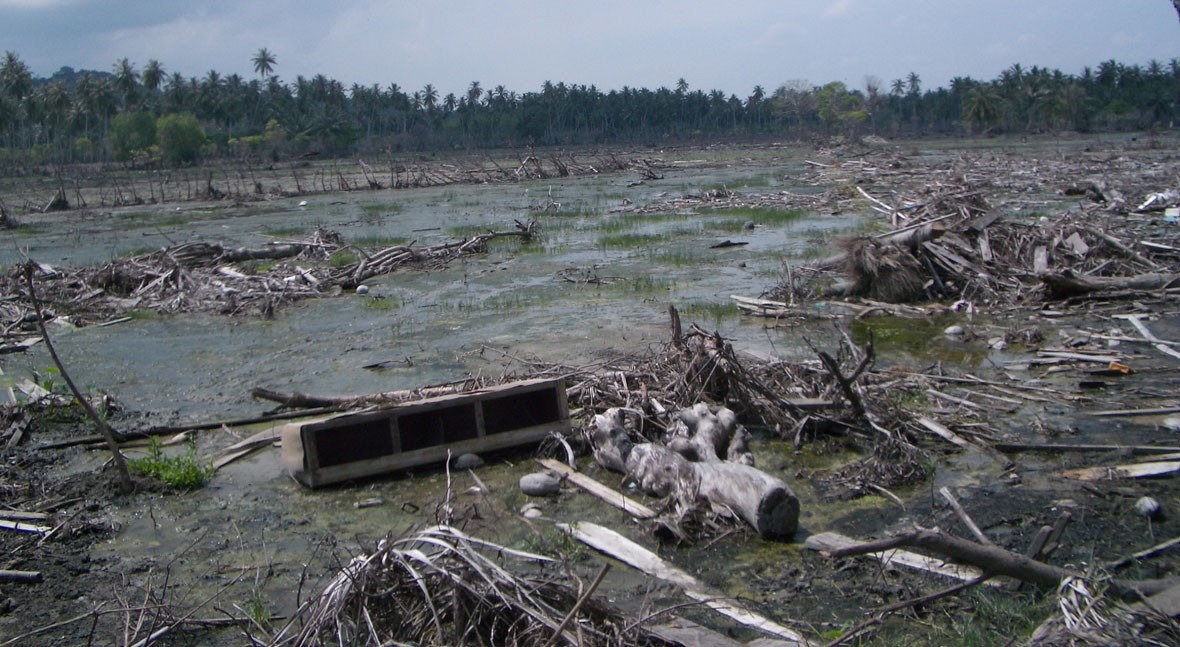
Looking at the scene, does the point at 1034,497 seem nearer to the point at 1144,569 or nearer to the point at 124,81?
the point at 1144,569

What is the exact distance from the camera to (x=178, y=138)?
7500 centimetres

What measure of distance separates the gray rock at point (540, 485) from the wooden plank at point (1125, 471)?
11.9 feet

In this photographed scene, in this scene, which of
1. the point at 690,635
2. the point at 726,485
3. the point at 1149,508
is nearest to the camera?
the point at 690,635

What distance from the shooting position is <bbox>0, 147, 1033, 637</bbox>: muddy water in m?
6.08

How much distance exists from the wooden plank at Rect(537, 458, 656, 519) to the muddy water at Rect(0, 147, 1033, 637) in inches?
4.9

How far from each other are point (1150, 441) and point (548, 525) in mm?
4795

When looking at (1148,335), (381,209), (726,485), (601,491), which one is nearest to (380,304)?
(601,491)

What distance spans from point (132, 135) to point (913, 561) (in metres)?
85.6

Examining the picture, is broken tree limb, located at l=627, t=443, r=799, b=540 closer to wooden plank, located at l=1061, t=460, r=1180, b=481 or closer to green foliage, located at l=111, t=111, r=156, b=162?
wooden plank, located at l=1061, t=460, r=1180, b=481

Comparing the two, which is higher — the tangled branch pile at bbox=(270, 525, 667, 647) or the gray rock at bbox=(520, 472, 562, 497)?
the tangled branch pile at bbox=(270, 525, 667, 647)

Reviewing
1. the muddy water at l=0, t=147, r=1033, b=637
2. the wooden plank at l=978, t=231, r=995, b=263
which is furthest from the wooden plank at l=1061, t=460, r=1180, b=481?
the wooden plank at l=978, t=231, r=995, b=263

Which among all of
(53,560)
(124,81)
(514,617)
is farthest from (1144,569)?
(124,81)

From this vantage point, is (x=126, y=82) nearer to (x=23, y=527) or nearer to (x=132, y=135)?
(x=132, y=135)

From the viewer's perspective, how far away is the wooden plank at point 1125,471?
6.54 meters
